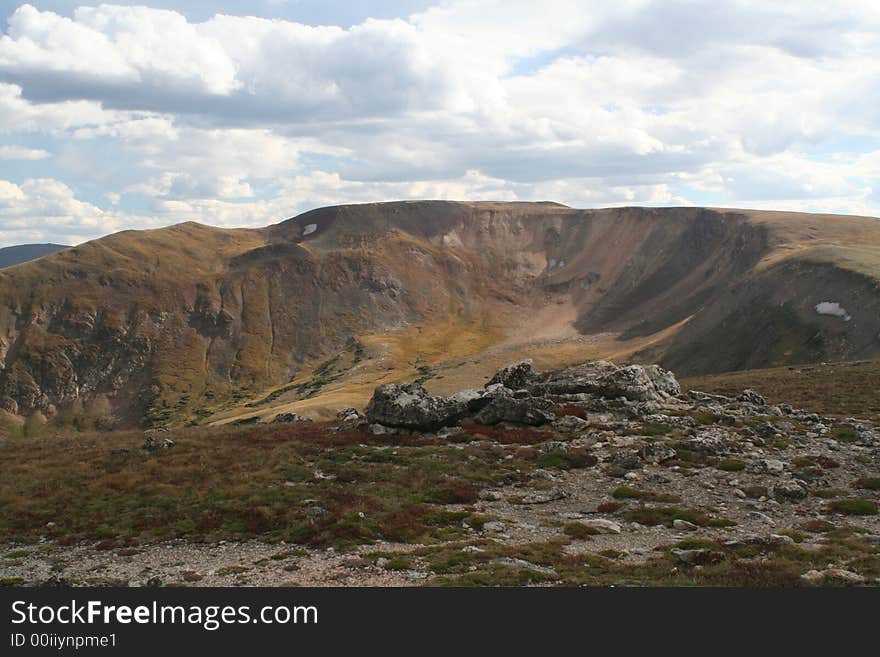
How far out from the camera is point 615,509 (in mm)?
27031

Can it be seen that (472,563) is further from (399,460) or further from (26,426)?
(26,426)

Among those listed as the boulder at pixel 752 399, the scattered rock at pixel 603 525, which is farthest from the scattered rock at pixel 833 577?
the boulder at pixel 752 399

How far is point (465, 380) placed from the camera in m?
150

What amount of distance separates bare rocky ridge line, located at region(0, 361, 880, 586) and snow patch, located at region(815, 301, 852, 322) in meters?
76.0

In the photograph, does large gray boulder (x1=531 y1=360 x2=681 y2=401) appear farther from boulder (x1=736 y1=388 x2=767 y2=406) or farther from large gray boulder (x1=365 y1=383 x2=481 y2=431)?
large gray boulder (x1=365 y1=383 x2=481 y2=431)

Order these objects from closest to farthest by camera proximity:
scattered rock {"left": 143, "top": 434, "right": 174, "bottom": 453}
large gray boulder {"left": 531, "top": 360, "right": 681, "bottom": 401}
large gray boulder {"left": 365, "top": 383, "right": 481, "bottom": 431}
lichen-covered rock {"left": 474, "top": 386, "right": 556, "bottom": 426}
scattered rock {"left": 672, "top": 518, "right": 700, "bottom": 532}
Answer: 1. scattered rock {"left": 672, "top": 518, "right": 700, "bottom": 532}
2. scattered rock {"left": 143, "top": 434, "right": 174, "bottom": 453}
3. lichen-covered rock {"left": 474, "top": 386, "right": 556, "bottom": 426}
4. large gray boulder {"left": 365, "top": 383, "right": 481, "bottom": 431}
5. large gray boulder {"left": 531, "top": 360, "right": 681, "bottom": 401}

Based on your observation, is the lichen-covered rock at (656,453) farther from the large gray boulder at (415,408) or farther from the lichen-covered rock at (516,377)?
the lichen-covered rock at (516,377)

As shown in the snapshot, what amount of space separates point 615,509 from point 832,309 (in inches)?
4209

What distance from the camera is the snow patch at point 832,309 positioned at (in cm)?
10756

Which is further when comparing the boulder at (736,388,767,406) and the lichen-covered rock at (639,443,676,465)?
the boulder at (736,388,767,406)

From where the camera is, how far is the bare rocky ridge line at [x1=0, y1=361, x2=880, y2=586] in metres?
19.2

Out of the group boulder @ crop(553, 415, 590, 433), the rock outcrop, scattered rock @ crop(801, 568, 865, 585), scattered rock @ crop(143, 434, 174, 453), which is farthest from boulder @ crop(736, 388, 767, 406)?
scattered rock @ crop(143, 434, 174, 453)

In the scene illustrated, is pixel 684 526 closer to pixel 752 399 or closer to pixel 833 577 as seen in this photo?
pixel 833 577

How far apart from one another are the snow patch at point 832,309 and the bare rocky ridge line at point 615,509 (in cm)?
7601
